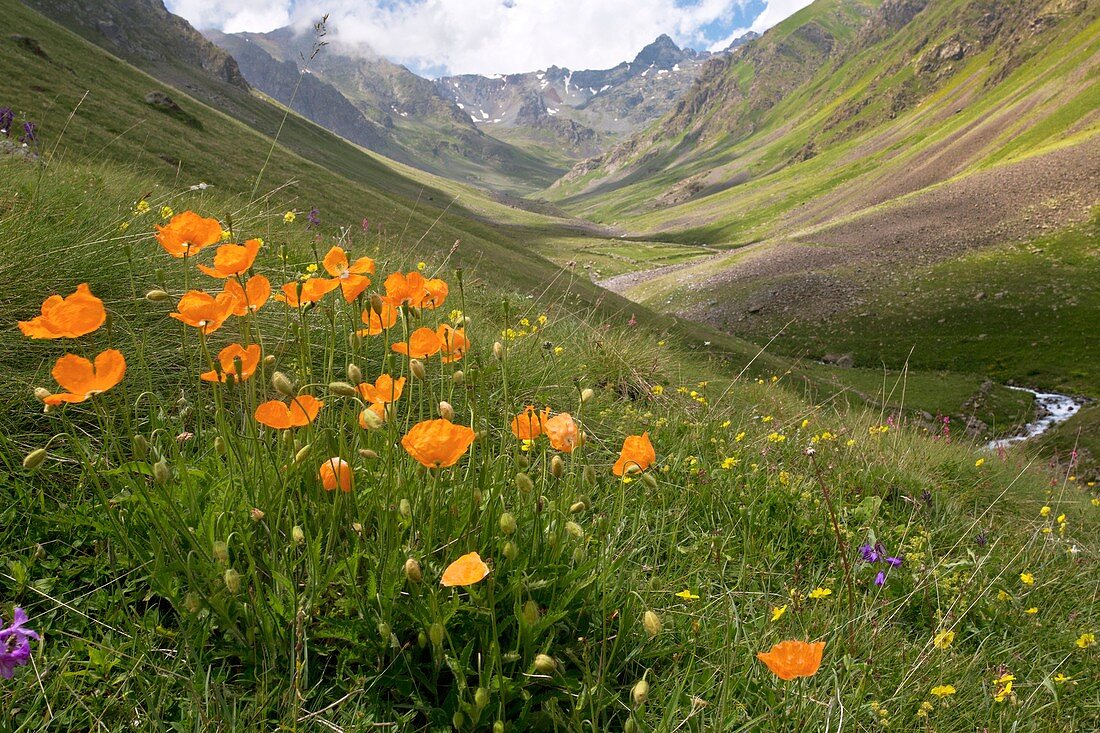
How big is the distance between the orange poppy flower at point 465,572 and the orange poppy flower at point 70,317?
4.31 feet

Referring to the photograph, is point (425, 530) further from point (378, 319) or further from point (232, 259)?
point (232, 259)

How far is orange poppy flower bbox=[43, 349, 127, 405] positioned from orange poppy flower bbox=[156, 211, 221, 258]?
0.62m

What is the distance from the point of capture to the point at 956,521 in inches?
181

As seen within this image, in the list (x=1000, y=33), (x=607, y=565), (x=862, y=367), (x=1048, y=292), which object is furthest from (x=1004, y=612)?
(x=1000, y=33)

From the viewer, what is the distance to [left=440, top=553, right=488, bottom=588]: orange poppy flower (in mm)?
1378

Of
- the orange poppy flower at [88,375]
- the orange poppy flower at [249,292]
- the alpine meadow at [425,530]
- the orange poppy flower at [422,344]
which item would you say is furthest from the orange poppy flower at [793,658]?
the orange poppy flower at [249,292]

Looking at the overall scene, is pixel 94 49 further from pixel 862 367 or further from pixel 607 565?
pixel 862 367

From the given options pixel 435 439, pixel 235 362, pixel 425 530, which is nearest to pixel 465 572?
pixel 435 439

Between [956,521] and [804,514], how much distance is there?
1.76 metres

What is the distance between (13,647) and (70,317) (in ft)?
3.03

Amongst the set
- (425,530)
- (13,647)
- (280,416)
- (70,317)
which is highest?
(70,317)

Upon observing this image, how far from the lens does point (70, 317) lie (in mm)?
1729

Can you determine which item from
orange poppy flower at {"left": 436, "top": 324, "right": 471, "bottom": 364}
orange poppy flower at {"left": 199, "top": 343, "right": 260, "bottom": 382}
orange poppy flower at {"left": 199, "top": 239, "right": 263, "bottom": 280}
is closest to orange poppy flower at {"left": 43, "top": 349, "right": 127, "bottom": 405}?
orange poppy flower at {"left": 199, "top": 343, "right": 260, "bottom": 382}

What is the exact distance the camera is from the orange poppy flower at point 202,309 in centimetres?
185
